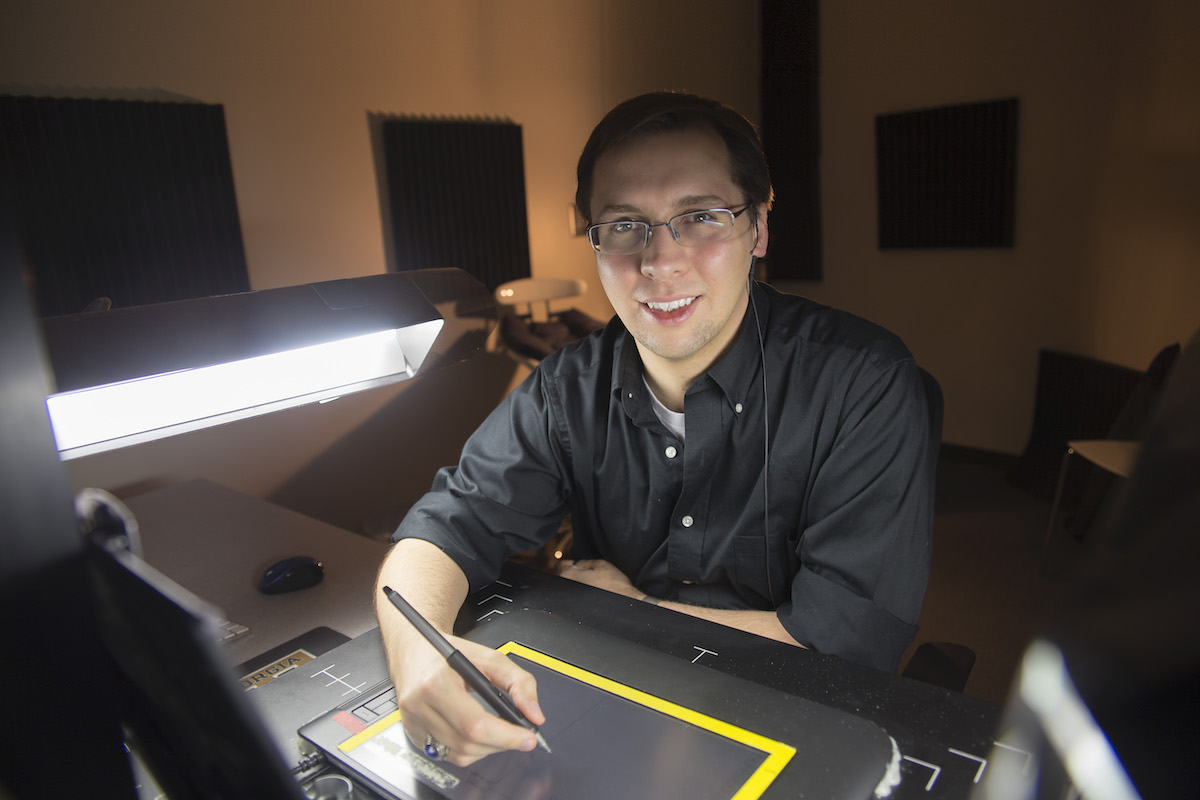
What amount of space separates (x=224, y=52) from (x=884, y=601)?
3070 mm

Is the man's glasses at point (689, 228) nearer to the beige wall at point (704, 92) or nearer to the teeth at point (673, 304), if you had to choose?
the teeth at point (673, 304)

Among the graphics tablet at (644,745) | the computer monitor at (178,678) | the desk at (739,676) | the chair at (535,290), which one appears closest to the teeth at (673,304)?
the desk at (739,676)

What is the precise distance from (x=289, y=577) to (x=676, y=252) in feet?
3.35

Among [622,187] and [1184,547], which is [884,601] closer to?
[622,187]

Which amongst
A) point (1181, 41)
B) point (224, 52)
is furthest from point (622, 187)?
point (1181, 41)

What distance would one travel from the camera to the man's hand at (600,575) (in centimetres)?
140

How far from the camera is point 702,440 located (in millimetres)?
1458

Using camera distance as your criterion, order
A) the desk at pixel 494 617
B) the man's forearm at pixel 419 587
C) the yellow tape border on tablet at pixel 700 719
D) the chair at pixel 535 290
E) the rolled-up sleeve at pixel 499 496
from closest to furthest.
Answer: the yellow tape border on tablet at pixel 700 719 → the desk at pixel 494 617 → the man's forearm at pixel 419 587 → the rolled-up sleeve at pixel 499 496 → the chair at pixel 535 290

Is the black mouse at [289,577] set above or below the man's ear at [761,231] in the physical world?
below

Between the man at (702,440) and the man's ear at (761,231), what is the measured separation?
1 cm

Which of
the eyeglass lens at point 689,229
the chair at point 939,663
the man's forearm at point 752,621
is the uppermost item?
the eyeglass lens at point 689,229

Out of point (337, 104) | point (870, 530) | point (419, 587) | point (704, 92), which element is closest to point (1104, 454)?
point (870, 530)

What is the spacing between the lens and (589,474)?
5.10ft

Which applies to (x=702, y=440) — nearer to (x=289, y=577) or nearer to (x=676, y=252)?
(x=676, y=252)
